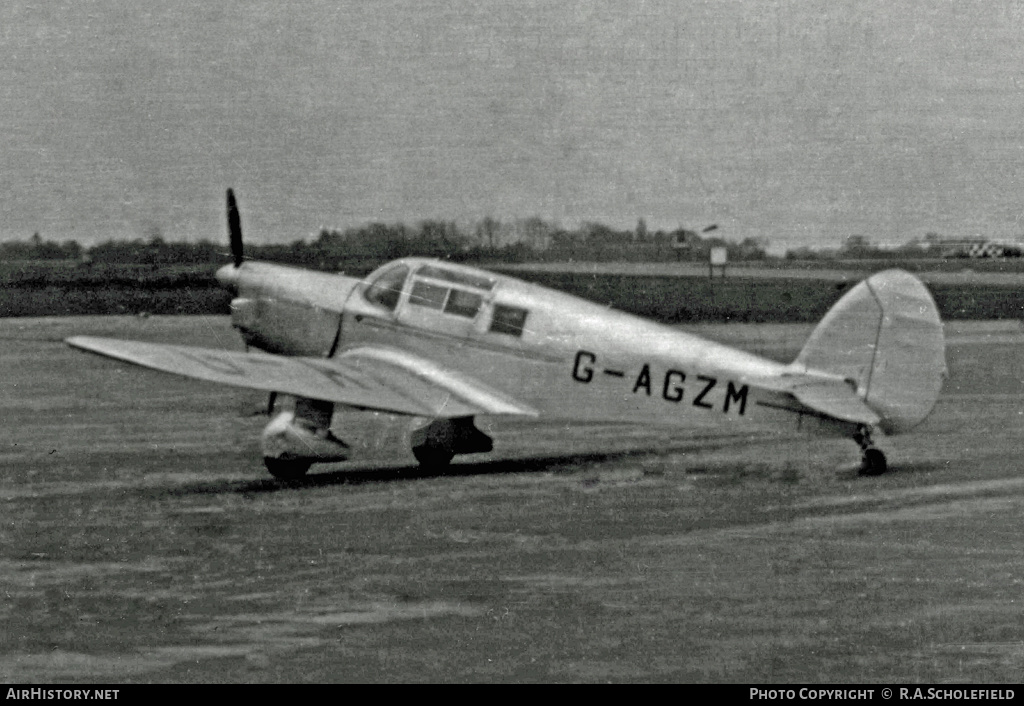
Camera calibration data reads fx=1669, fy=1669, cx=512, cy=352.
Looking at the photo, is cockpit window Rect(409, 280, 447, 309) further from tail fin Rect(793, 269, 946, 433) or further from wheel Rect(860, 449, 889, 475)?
wheel Rect(860, 449, 889, 475)

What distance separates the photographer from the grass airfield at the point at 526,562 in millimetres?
6785

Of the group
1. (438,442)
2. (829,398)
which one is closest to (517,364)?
(438,442)

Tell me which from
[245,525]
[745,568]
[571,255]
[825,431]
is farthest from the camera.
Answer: [571,255]

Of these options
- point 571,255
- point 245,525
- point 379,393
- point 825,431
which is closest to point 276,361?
point 379,393

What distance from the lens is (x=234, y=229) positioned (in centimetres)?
1697

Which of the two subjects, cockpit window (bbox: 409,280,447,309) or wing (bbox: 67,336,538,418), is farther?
cockpit window (bbox: 409,280,447,309)

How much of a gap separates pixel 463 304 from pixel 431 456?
1283mm

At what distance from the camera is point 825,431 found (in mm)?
11914

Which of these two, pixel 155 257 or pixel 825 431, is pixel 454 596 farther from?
pixel 155 257

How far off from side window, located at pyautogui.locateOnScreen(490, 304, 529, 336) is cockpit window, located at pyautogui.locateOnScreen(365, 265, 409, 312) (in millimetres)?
1044

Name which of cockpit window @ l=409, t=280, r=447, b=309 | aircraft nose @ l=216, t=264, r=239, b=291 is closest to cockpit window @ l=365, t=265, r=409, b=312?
cockpit window @ l=409, t=280, r=447, b=309

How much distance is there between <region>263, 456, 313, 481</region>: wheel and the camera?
12.7 metres

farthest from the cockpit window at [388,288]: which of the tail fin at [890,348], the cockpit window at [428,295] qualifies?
the tail fin at [890,348]

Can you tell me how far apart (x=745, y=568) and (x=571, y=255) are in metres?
22.8
